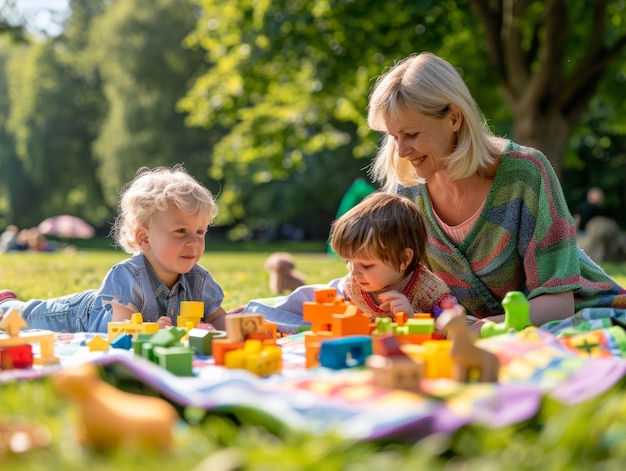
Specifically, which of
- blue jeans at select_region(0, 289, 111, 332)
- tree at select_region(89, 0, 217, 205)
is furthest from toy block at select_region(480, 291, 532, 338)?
tree at select_region(89, 0, 217, 205)

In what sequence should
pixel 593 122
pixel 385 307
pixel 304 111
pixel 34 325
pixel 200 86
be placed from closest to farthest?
pixel 385 307 < pixel 34 325 < pixel 200 86 < pixel 304 111 < pixel 593 122

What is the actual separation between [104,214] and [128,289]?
31406mm

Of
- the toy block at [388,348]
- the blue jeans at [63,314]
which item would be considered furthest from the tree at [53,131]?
the toy block at [388,348]

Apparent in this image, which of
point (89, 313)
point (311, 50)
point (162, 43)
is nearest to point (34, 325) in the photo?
point (89, 313)

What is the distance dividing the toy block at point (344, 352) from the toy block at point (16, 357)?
3.05 ft

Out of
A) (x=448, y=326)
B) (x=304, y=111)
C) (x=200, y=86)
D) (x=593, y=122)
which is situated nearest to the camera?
(x=448, y=326)

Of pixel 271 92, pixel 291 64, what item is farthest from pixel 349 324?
pixel 271 92

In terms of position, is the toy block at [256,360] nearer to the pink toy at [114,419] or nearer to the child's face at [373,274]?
the pink toy at [114,419]

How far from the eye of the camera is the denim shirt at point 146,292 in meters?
3.60

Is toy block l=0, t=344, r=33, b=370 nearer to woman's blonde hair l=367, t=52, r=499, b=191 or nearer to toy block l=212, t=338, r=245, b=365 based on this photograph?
toy block l=212, t=338, r=245, b=365

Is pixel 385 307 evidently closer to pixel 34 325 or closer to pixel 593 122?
pixel 34 325

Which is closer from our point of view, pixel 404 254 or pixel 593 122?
pixel 404 254

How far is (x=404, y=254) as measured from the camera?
3.45 m

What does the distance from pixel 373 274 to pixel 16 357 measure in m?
1.54
